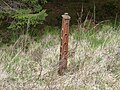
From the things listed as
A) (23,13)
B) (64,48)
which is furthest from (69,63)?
(23,13)

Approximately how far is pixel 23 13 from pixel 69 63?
1129mm

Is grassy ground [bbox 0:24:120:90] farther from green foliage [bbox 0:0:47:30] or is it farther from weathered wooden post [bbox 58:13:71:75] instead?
green foliage [bbox 0:0:47:30]

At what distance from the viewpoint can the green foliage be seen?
4.84 metres

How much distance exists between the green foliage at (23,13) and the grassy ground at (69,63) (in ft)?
1.40

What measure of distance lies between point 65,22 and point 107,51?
1061 mm

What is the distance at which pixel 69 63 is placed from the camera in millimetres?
4723

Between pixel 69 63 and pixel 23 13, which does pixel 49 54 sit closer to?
pixel 69 63

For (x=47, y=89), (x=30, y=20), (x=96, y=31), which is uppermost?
(x=30, y=20)

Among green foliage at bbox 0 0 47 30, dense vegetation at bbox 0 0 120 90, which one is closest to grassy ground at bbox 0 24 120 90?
dense vegetation at bbox 0 0 120 90

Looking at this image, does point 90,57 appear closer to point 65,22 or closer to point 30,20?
point 65,22

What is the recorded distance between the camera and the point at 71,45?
5.28 metres

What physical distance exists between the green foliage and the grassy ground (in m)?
0.43

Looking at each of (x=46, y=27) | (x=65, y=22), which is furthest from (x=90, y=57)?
(x=46, y=27)

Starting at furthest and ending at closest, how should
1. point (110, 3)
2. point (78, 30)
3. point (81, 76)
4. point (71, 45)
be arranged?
point (110, 3), point (78, 30), point (71, 45), point (81, 76)
